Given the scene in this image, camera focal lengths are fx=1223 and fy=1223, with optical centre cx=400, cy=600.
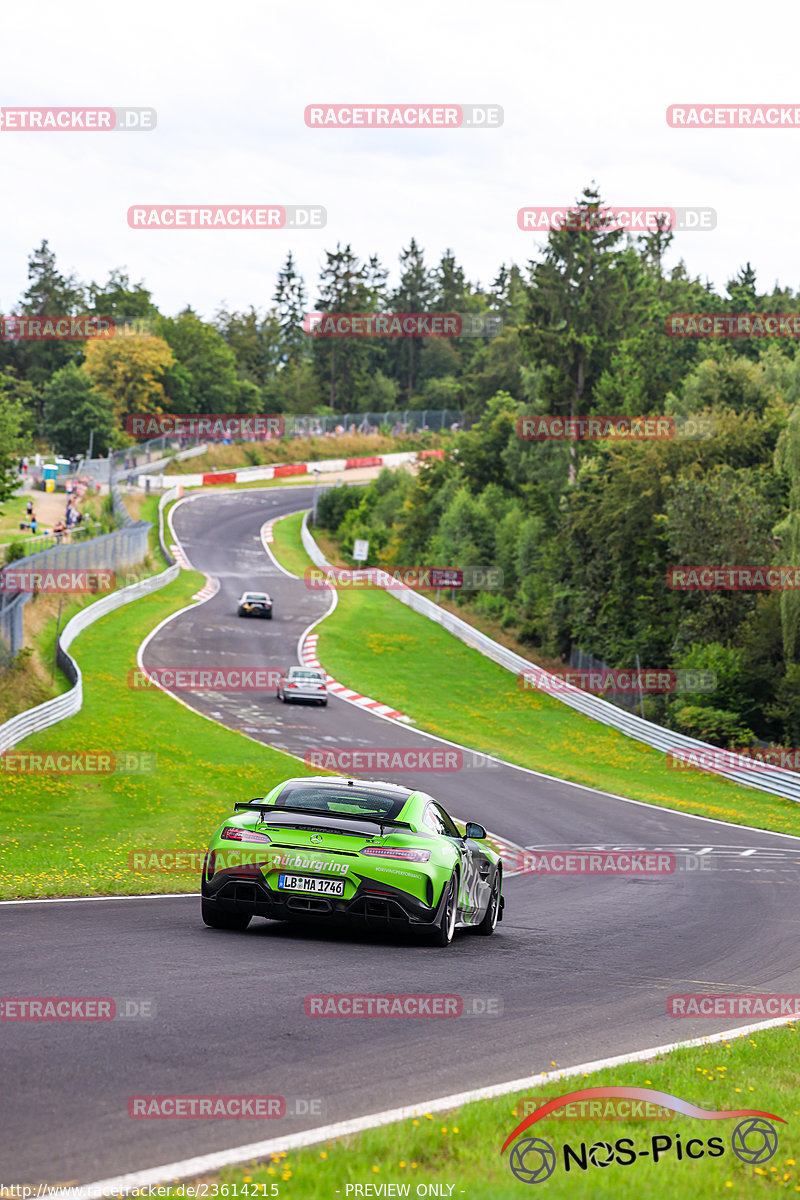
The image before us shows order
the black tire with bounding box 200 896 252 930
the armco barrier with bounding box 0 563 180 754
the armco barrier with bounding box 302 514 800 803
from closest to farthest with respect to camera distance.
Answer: the black tire with bounding box 200 896 252 930
the armco barrier with bounding box 0 563 180 754
the armco barrier with bounding box 302 514 800 803

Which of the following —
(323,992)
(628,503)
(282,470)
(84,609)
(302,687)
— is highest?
(282,470)

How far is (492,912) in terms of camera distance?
40.5 ft

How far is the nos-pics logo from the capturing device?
16.8ft

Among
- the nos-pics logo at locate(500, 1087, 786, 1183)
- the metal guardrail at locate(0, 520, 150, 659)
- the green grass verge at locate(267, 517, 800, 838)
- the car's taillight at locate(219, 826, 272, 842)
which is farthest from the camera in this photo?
the metal guardrail at locate(0, 520, 150, 659)

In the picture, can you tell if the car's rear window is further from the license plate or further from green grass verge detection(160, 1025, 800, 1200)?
green grass verge detection(160, 1025, 800, 1200)

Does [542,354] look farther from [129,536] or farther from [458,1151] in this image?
[458,1151]

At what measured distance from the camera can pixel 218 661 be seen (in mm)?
45062

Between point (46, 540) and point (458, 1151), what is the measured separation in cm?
5577

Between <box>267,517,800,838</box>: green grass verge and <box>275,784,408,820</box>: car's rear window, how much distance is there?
771 inches

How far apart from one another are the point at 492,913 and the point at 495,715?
31174 millimetres

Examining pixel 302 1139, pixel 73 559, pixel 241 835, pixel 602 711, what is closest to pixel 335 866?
pixel 241 835

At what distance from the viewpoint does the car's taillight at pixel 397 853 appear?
10.0 metres

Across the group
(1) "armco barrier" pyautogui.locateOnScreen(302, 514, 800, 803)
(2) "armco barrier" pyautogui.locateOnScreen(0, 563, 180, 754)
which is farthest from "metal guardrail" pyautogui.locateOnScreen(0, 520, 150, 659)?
A: (1) "armco barrier" pyautogui.locateOnScreen(302, 514, 800, 803)

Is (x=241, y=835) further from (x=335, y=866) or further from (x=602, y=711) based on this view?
(x=602, y=711)
